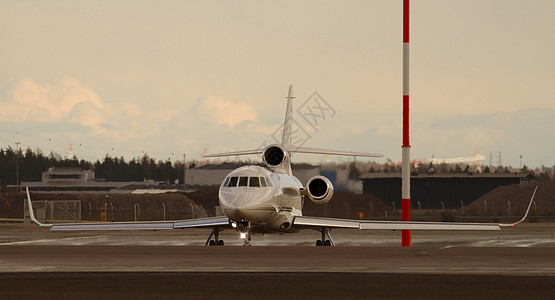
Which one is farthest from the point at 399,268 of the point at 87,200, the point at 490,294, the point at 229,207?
the point at 87,200

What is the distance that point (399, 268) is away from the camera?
754 inches

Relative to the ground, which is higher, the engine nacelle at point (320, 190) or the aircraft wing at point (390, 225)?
the engine nacelle at point (320, 190)

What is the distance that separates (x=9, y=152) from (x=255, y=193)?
12677 centimetres

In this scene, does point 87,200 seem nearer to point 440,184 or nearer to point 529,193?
point 440,184

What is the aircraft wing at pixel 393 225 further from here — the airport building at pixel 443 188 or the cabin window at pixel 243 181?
the airport building at pixel 443 188

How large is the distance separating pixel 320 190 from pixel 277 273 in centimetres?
1874

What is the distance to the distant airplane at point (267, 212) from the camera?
31.7 m

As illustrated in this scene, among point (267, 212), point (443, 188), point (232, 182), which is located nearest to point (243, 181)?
point (232, 182)

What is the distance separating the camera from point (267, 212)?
3319 cm

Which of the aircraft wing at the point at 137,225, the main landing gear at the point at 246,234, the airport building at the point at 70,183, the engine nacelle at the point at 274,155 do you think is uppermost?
the engine nacelle at the point at 274,155

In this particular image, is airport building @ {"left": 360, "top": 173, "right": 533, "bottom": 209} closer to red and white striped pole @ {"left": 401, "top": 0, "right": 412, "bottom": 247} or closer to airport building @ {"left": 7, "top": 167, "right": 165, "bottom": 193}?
red and white striped pole @ {"left": 401, "top": 0, "right": 412, "bottom": 247}

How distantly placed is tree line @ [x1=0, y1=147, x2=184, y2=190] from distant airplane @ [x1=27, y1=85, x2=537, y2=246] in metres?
105

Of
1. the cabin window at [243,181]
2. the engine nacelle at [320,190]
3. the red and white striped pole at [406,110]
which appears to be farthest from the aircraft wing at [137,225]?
the red and white striped pole at [406,110]

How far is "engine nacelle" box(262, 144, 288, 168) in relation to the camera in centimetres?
3728
